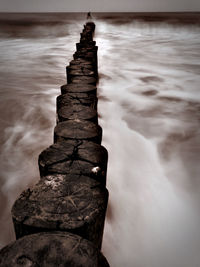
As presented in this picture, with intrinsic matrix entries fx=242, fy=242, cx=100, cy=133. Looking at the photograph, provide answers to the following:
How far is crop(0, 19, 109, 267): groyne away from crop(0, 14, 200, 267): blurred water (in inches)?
26.5

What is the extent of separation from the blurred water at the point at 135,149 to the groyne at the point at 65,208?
67 centimetres

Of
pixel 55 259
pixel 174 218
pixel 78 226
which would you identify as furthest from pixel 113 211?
pixel 55 259

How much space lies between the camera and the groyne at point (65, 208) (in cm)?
84

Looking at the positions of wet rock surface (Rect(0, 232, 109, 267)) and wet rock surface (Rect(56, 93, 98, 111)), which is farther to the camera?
wet rock surface (Rect(56, 93, 98, 111))

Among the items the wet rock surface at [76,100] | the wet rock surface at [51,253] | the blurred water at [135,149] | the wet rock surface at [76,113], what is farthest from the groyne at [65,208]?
the blurred water at [135,149]

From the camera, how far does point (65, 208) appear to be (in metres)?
1.02

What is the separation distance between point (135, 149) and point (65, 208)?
1994 mm

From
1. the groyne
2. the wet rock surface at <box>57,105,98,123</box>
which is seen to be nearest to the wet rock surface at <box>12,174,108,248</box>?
the groyne

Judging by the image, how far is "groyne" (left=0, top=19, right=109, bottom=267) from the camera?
0.84 meters

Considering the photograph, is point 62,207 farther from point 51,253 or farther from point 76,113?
point 76,113

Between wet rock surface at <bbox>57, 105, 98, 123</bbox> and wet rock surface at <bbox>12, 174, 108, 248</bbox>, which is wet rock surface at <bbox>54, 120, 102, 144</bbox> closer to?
wet rock surface at <bbox>57, 105, 98, 123</bbox>

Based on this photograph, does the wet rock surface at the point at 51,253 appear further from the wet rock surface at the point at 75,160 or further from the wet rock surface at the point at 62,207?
the wet rock surface at the point at 75,160

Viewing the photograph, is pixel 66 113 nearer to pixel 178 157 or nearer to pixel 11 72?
pixel 178 157

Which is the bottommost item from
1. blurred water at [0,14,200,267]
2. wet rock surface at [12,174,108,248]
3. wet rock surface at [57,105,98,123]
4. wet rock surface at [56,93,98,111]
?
blurred water at [0,14,200,267]
